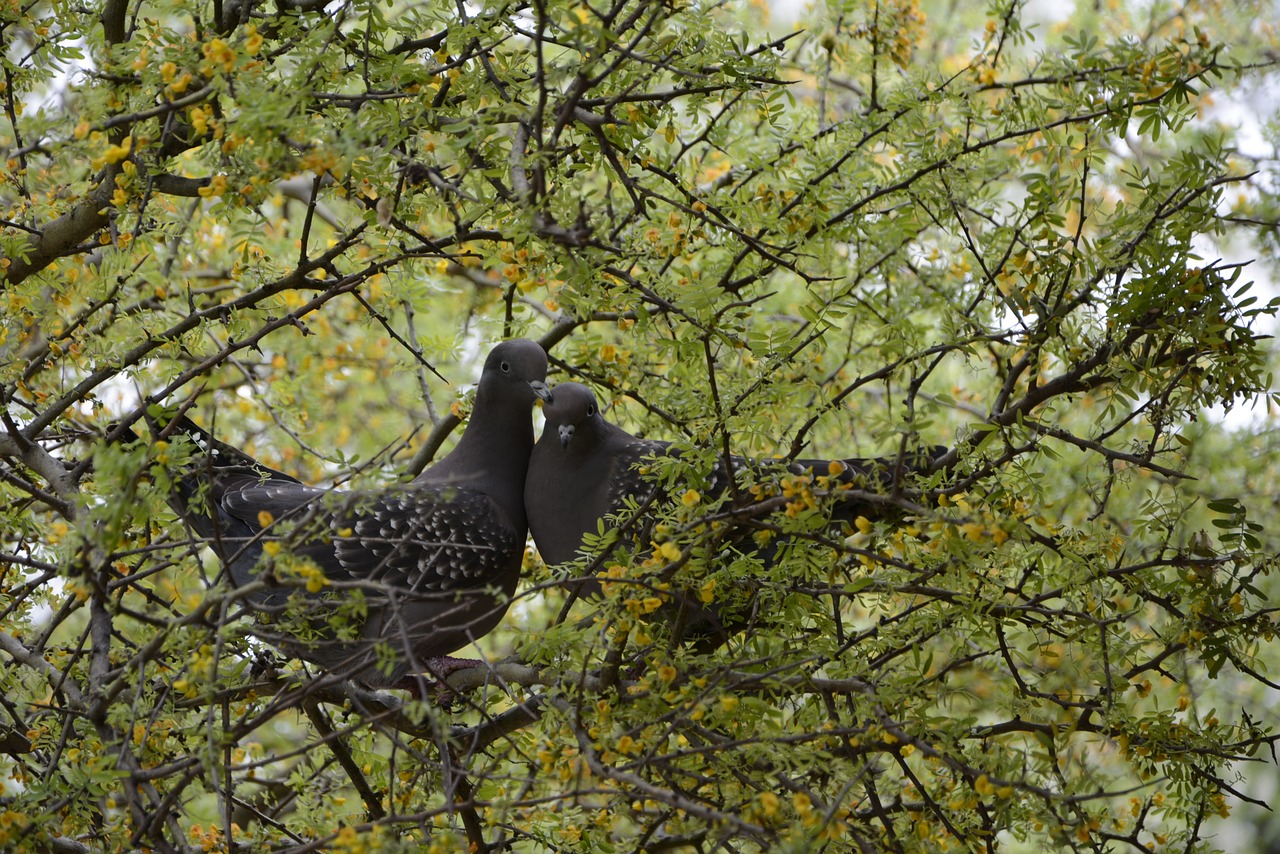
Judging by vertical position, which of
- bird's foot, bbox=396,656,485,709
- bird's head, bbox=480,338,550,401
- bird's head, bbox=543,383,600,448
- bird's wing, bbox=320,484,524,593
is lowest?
bird's foot, bbox=396,656,485,709

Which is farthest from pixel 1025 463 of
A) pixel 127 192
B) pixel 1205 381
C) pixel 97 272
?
pixel 97 272

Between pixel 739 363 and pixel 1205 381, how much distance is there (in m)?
1.70

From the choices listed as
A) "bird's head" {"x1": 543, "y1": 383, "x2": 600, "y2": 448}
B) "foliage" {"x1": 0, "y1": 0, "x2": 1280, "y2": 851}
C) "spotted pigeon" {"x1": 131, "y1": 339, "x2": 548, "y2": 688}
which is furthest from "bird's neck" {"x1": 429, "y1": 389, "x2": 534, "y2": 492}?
"foliage" {"x1": 0, "y1": 0, "x2": 1280, "y2": 851}

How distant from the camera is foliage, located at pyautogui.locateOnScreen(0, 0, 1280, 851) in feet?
9.22

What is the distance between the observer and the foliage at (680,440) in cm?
281

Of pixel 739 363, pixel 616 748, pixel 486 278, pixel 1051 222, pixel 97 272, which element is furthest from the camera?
pixel 486 278

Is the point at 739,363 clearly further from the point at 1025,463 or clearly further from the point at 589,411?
the point at 1025,463

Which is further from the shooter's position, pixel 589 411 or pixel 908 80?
pixel 589 411

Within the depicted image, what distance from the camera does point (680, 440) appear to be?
3309 millimetres

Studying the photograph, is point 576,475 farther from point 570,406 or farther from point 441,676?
point 441,676

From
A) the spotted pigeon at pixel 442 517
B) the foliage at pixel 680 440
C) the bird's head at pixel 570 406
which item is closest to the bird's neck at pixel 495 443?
the spotted pigeon at pixel 442 517

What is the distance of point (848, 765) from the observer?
2.96 metres

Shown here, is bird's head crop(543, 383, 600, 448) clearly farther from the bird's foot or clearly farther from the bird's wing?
the bird's foot

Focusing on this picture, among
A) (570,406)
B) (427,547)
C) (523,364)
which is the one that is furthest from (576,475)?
(427,547)
